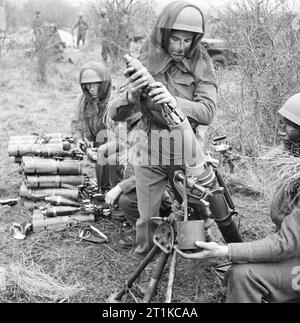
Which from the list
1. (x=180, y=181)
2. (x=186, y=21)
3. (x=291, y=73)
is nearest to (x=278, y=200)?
(x=180, y=181)

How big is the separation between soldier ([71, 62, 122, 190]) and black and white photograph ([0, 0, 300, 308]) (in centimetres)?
2

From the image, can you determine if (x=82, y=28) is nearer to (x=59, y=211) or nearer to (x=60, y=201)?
(x=60, y=201)

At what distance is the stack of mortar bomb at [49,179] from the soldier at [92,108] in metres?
0.28

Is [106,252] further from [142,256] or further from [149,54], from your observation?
[149,54]

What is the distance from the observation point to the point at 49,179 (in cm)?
509

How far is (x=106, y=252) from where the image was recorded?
4211 millimetres

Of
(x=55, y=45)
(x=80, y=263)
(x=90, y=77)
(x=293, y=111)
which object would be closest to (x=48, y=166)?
(x=90, y=77)

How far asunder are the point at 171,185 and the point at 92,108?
239 cm

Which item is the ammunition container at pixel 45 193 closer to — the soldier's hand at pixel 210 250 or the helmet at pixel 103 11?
the soldier's hand at pixel 210 250

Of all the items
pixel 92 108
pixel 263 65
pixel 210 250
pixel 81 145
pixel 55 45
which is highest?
pixel 55 45

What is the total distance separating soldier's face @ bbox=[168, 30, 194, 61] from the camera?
118 inches

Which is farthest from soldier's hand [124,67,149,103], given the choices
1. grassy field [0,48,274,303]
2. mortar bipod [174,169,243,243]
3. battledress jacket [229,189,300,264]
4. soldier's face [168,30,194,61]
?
grassy field [0,48,274,303]

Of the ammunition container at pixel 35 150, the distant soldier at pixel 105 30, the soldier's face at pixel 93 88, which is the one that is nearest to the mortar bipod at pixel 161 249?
the ammunition container at pixel 35 150

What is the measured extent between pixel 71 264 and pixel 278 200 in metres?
1.97
